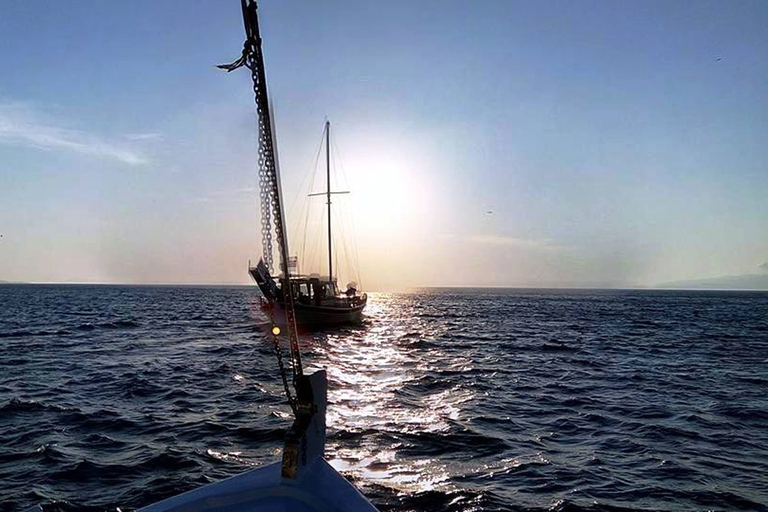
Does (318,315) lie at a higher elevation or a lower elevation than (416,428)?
higher

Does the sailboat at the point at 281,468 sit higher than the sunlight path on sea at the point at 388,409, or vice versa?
the sailboat at the point at 281,468

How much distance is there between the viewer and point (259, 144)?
4.89m

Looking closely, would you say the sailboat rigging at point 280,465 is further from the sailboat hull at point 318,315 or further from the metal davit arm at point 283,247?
the sailboat hull at point 318,315

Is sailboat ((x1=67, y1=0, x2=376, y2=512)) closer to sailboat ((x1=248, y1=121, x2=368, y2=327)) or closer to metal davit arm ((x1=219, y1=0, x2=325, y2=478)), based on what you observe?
metal davit arm ((x1=219, y1=0, x2=325, y2=478))

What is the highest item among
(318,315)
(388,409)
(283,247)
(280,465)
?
(283,247)

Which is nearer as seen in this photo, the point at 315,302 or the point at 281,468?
the point at 281,468

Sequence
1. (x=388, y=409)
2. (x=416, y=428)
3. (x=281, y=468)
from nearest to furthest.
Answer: (x=281, y=468) → (x=416, y=428) → (x=388, y=409)

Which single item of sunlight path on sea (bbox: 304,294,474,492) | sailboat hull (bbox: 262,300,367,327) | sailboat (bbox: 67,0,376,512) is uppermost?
sailboat (bbox: 67,0,376,512)

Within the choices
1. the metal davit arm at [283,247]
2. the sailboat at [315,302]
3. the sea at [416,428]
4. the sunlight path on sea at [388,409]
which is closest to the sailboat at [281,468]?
the metal davit arm at [283,247]

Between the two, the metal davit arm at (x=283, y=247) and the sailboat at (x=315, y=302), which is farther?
the sailboat at (x=315, y=302)

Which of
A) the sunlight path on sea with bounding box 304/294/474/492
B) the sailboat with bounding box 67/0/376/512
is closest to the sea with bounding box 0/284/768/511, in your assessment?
the sunlight path on sea with bounding box 304/294/474/492

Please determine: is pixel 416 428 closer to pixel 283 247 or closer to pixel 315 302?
pixel 283 247

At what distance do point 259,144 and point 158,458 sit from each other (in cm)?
822

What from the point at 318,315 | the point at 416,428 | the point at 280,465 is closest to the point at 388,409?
the point at 416,428
